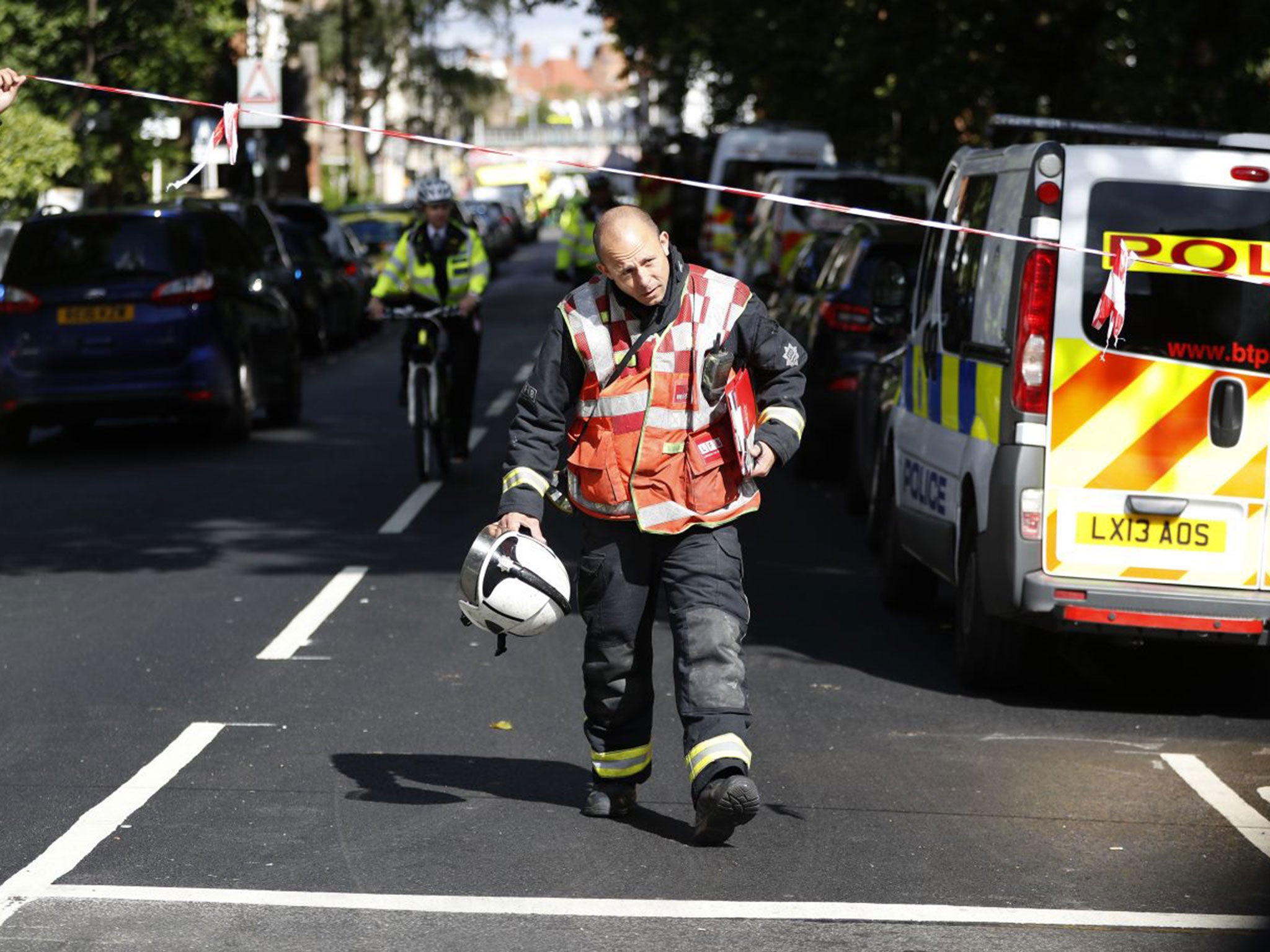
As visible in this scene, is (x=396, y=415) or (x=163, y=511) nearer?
(x=163, y=511)

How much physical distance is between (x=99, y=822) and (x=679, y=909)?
1778 millimetres

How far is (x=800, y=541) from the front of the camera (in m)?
12.5

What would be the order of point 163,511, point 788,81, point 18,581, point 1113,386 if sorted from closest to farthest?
point 1113,386 < point 18,581 < point 163,511 < point 788,81

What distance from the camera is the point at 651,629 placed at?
6418 millimetres

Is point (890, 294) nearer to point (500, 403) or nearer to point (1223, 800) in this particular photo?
point (1223, 800)

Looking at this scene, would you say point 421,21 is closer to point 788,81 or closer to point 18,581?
point 788,81

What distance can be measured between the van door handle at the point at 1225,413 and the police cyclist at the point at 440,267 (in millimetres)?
7141

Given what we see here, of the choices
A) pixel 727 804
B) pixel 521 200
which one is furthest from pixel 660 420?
pixel 521 200

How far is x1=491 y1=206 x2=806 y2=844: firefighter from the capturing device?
6.23 m

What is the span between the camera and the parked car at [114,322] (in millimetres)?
16406

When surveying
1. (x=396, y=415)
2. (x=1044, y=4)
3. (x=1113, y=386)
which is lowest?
(x=396, y=415)

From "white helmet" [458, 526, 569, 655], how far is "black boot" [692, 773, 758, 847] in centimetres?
66

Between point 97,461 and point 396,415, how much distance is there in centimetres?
373

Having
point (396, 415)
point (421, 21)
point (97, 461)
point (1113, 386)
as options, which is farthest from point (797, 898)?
point (421, 21)
